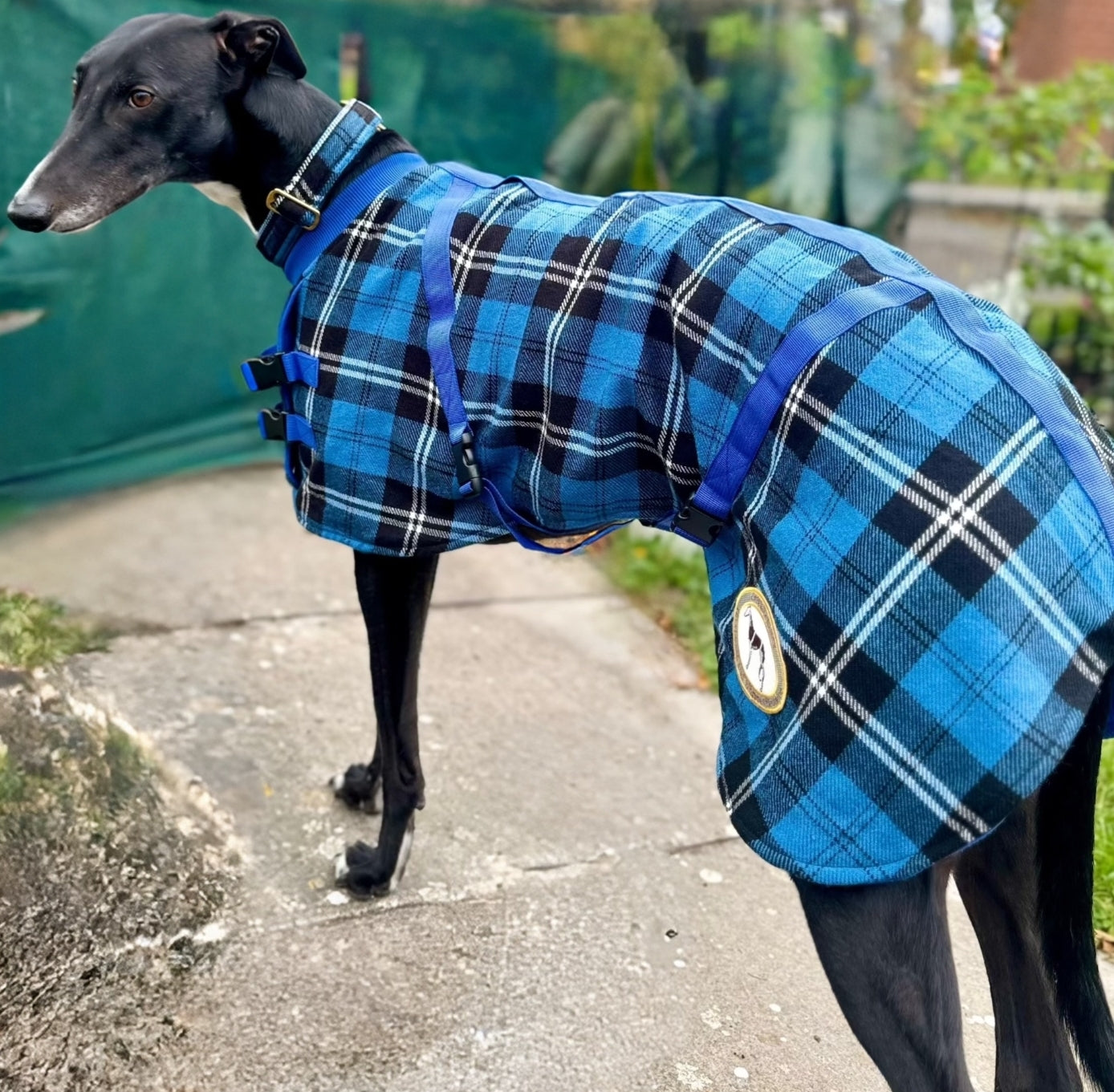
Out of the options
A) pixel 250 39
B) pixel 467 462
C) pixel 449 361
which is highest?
pixel 250 39

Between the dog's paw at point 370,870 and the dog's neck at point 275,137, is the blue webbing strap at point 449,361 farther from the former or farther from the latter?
the dog's paw at point 370,870

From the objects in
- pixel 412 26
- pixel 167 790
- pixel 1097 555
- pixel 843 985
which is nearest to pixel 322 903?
pixel 167 790

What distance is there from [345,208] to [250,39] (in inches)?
14.9

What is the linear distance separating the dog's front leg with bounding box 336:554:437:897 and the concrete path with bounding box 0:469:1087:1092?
3.4 inches

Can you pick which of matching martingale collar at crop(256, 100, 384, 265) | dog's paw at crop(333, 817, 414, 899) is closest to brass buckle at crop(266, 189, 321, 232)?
matching martingale collar at crop(256, 100, 384, 265)

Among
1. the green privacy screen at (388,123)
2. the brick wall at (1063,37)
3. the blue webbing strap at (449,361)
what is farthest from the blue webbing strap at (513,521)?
the brick wall at (1063,37)

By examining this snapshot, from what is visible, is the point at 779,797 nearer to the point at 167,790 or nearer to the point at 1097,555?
the point at 1097,555

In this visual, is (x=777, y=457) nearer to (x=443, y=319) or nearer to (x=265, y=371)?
(x=443, y=319)

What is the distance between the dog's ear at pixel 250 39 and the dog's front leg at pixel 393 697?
37.4 inches

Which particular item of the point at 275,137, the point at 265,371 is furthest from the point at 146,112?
the point at 265,371

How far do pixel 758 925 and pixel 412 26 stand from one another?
12.1ft

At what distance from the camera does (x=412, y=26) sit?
14.8ft

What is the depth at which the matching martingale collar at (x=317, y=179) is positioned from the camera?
2.04 meters

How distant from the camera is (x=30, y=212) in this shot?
200 centimetres
